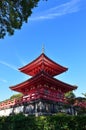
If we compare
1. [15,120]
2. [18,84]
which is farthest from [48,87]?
[15,120]

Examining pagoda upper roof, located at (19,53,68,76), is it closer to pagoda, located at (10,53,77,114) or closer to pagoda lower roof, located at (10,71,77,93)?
pagoda, located at (10,53,77,114)

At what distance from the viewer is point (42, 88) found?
29.0m

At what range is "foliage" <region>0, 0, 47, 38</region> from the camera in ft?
57.9

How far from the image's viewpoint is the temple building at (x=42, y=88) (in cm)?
2451

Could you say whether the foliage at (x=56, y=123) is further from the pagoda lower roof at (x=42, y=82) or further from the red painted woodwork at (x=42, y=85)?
the pagoda lower roof at (x=42, y=82)

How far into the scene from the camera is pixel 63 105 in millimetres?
26969

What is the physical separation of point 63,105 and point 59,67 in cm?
867

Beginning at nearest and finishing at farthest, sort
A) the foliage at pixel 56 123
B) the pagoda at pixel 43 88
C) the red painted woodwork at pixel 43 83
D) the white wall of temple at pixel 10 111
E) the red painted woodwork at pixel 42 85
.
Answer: the foliage at pixel 56 123, the pagoda at pixel 43 88, the white wall of temple at pixel 10 111, the red painted woodwork at pixel 42 85, the red painted woodwork at pixel 43 83

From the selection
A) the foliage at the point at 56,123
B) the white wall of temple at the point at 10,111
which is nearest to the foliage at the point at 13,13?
the foliage at the point at 56,123

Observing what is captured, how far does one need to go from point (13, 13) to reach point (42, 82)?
13.0 m

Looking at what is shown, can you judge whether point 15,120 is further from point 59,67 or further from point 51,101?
point 59,67

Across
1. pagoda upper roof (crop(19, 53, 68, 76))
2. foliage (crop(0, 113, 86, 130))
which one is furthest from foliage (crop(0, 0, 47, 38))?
pagoda upper roof (crop(19, 53, 68, 76))

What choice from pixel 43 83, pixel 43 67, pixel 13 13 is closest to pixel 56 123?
pixel 13 13

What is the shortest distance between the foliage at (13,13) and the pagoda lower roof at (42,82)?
33.5 feet
